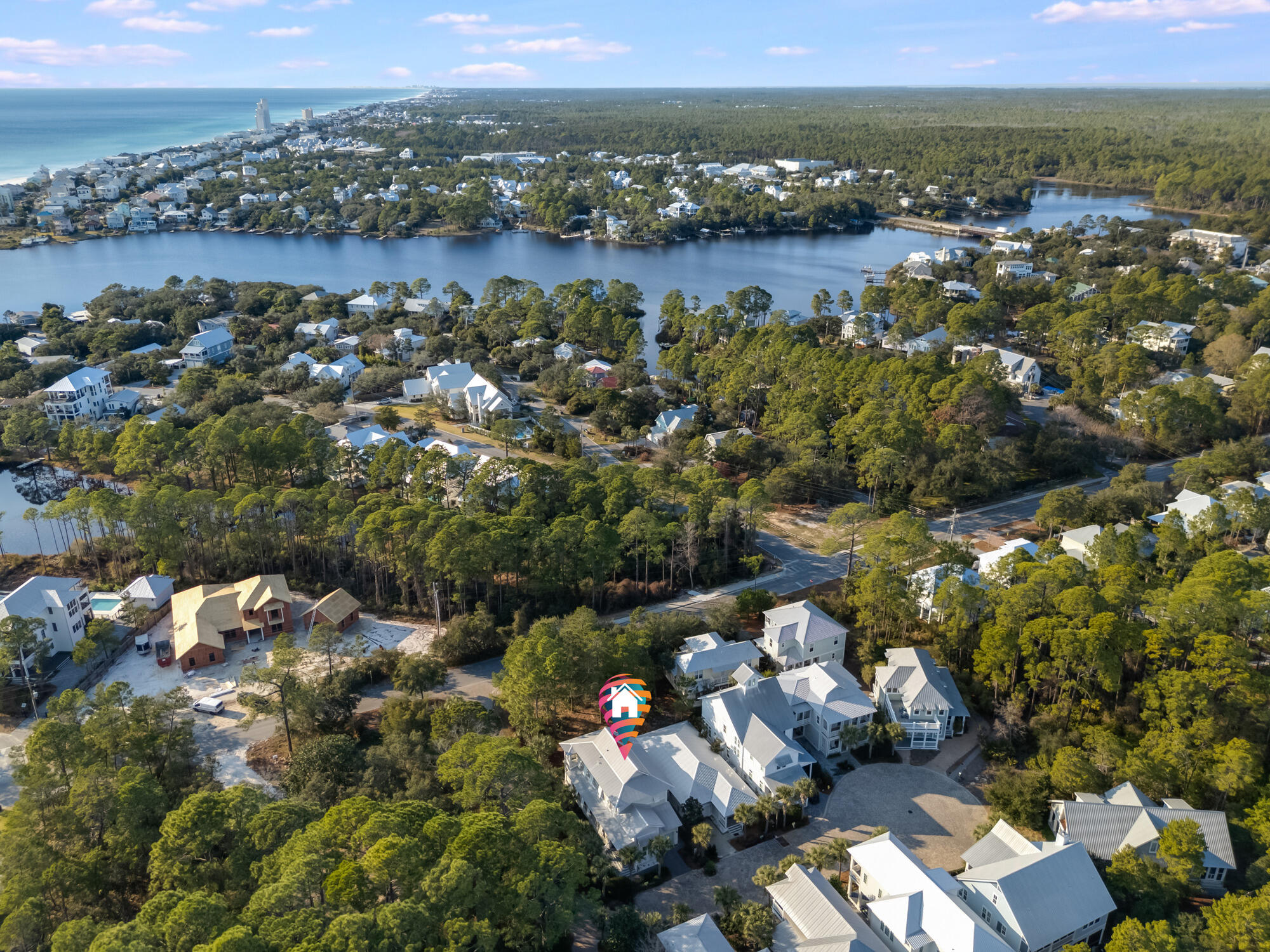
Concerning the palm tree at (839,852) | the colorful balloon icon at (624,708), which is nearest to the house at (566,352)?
the colorful balloon icon at (624,708)

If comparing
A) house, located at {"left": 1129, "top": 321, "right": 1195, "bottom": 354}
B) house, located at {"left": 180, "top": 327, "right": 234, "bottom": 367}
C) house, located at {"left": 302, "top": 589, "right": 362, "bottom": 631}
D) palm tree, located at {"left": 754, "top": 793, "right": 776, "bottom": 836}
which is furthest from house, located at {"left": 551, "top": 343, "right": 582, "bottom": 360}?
palm tree, located at {"left": 754, "top": 793, "right": 776, "bottom": 836}

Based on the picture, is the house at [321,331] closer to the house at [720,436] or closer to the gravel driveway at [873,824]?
the house at [720,436]

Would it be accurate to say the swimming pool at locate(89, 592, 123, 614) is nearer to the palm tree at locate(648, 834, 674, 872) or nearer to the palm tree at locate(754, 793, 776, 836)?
the palm tree at locate(648, 834, 674, 872)

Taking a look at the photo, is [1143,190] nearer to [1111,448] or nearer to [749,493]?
[1111,448]

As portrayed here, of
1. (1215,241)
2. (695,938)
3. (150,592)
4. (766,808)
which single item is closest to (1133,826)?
(766,808)

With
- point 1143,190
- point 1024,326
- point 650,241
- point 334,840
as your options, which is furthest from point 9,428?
point 1143,190

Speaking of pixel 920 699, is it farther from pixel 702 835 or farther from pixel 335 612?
pixel 335 612
